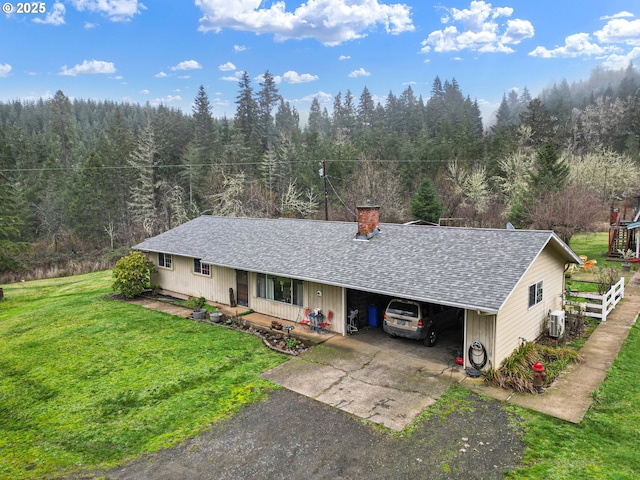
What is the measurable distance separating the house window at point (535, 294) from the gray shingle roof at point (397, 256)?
1.38 m

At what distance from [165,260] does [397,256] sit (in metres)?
12.8

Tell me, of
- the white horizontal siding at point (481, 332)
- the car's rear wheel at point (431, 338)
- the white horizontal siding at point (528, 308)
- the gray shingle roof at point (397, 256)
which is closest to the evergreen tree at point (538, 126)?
the white horizontal siding at point (528, 308)

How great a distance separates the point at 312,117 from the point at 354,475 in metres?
106

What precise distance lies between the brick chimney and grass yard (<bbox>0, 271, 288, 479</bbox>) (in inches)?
222

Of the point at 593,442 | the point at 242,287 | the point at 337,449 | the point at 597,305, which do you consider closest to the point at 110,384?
the point at 337,449

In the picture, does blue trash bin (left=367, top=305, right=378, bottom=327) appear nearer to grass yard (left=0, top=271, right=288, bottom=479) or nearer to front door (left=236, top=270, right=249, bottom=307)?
grass yard (left=0, top=271, right=288, bottom=479)

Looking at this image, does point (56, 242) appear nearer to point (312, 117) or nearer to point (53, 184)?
point (53, 184)

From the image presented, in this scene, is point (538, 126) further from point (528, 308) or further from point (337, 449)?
point (337, 449)

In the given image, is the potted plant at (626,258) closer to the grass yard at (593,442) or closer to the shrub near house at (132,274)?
the grass yard at (593,442)

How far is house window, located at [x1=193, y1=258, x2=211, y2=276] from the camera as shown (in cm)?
1841

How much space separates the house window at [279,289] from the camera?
14922 millimetres

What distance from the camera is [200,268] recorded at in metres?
18.7

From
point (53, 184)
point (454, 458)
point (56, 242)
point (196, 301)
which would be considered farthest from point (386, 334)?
point (53, 184)

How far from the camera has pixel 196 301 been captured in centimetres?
1759
